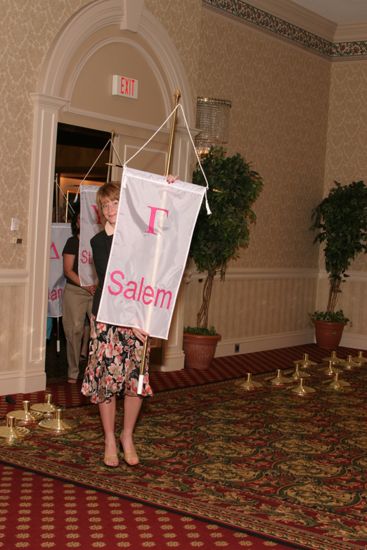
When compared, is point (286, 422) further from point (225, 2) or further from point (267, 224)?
point (225, 2)

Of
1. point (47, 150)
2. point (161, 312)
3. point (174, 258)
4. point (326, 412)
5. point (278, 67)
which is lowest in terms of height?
point (326, 412)

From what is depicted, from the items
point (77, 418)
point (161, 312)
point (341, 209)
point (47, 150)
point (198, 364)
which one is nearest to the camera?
point (161, 312)

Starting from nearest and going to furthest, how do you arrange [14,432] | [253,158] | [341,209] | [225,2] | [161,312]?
[161,312], [14,432], [225,2], [253,158], [341,209]

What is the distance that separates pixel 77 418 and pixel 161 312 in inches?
69.0

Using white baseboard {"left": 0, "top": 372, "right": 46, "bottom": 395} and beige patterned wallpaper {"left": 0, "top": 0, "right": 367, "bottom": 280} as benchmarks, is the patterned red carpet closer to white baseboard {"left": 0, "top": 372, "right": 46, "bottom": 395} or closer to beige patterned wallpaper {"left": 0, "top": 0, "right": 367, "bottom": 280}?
white baseboard {"left": 0, "top": 372, "right": 46, "bottom": 395}

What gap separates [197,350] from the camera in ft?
29.6

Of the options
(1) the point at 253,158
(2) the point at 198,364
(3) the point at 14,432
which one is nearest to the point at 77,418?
(3) the point at 14,432

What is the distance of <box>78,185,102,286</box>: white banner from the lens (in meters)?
7.23

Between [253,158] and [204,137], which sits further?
[253,158]

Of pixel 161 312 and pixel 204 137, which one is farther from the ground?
pixel 204 137

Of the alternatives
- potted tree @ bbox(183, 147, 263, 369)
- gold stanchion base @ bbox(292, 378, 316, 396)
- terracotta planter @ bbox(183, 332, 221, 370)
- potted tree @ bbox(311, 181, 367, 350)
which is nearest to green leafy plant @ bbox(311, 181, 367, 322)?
potted tree @ bbox(311, 181, 367, 350)

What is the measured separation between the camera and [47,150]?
7152mm

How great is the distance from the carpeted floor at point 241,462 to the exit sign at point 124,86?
273 centimetres

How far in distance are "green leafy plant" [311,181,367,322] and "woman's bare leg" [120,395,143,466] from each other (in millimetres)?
6678
